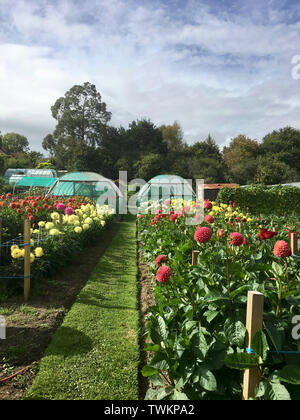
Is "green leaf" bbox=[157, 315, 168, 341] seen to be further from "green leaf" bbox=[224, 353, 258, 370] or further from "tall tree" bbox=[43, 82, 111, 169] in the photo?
"tall tree" bbox=[43, 82, 111, 169]

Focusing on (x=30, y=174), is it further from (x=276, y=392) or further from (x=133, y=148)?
(x=276, y=392)

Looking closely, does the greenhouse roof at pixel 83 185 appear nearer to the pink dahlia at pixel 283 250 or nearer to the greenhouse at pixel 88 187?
the greenhouse at pixel 88 187

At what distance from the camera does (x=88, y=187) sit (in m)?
15.2

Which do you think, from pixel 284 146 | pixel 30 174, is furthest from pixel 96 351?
pixel 284 146

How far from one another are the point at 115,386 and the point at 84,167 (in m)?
31.3

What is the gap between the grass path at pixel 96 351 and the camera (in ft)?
8.20

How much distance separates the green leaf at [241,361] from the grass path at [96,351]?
1.28 meters

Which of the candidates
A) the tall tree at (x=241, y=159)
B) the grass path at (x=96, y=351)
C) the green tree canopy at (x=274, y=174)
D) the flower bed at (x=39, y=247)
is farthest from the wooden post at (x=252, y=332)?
the tall tree at (x=241, y=159)

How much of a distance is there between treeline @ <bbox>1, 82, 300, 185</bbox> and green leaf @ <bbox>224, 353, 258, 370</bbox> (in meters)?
28.8

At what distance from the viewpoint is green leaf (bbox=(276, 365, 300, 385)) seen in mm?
1440

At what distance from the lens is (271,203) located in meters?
15.8

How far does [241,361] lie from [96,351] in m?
1.98

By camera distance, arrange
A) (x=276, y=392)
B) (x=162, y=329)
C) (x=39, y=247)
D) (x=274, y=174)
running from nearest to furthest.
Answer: (x=276, y=392) < (x=162, y=329) < (x=39, y=247) < (x=274, y=174)
